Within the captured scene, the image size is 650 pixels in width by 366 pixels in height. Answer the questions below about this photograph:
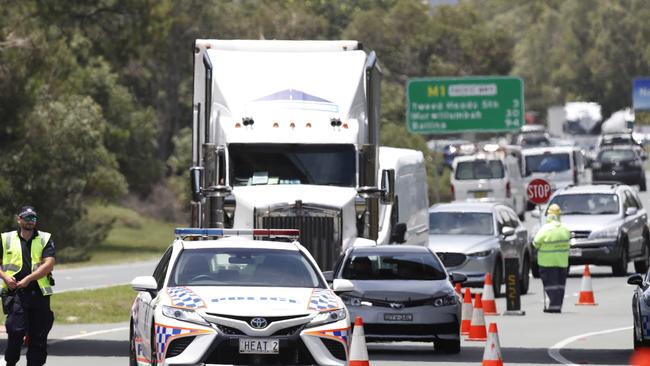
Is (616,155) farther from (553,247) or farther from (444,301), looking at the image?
(444,301)

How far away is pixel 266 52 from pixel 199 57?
39.2 inches

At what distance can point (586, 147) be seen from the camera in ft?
374

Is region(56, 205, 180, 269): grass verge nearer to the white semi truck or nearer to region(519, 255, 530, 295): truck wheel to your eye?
region(519, 255, 530, 295): truck wheel

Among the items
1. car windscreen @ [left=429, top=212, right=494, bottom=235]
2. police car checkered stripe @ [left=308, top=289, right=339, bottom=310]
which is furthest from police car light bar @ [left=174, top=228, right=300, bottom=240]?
car windscreen @ [left=429, top=212, right=494, bottom=235]

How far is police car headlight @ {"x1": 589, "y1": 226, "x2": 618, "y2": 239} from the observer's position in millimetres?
36406

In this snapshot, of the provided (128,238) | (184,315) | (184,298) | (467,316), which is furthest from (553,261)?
(128,238)

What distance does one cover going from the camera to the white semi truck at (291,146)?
24625 mm

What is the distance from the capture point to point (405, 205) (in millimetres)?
31500

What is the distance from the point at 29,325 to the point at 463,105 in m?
42.1

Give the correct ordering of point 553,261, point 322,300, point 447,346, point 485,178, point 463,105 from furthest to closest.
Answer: point 463,105, point 485,178, point 553,261, point 447,346, point 322,300

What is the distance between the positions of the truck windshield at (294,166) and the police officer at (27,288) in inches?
319

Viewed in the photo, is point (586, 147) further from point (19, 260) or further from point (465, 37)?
point (19, 260)

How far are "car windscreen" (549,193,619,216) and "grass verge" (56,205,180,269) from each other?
17.0 meters

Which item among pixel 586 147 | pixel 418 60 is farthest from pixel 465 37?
pixel 586 147
